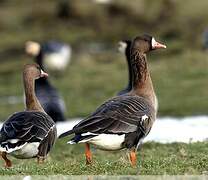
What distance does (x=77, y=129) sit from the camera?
10.8 m

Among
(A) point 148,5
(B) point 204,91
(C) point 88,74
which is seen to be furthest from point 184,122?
(A) point 148,5

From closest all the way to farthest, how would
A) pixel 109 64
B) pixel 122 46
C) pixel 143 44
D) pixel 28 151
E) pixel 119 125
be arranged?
pixel 119 125, pixel 28 151, pixel 143 44, pixel 122 46, pixel 109 64

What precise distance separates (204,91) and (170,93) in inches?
50.4

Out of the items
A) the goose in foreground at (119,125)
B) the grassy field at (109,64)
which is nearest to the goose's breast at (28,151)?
the grassy field at (109,64)

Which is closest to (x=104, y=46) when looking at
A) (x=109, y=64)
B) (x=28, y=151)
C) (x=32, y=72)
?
(x=109, y=64)

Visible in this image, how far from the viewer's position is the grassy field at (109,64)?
11.8 m

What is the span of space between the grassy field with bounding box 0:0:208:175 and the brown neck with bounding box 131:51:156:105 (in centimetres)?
106

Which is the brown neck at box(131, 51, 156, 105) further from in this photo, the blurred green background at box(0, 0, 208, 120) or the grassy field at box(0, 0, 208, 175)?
the blurred green background at box(0, 0, 208, 120)

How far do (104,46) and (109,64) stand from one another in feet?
25.1

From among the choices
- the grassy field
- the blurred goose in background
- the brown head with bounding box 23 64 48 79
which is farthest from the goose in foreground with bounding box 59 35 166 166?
the blurred goose in background

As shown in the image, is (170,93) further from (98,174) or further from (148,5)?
(148,5)

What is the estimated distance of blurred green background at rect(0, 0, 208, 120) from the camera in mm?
27625

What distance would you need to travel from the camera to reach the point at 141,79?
12805 mm

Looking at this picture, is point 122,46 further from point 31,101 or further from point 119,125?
point 119,125
